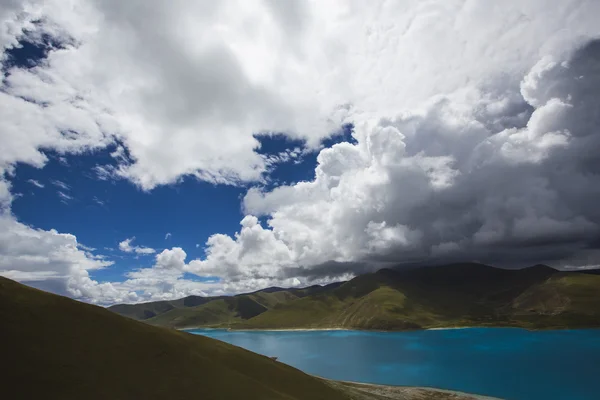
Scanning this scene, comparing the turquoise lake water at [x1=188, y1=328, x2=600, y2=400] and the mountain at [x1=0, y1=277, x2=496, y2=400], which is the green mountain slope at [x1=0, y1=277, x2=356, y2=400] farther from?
the turquoise lake water at [x1=188, y1=328, x2=600, y2=400]

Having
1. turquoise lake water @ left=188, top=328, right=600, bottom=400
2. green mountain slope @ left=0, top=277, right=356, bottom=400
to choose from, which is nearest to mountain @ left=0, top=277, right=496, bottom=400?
green mountain slope @ left=0, top=277, right=356, bottom=400

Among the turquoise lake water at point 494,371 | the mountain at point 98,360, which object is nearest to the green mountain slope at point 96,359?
the mountain at point 98,360

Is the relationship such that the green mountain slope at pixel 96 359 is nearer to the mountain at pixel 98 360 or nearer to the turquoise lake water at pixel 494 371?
the mountain at pixel 98 360

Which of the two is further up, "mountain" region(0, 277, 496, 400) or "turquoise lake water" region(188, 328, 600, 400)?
"mountain" region(0, 277, 496, 400)

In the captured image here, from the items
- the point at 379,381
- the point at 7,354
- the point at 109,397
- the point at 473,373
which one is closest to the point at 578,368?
the point at 473,373

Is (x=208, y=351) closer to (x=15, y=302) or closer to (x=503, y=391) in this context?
(x=15, y=302)

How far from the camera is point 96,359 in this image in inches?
1361

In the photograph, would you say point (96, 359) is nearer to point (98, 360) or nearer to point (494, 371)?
point (98, 360)

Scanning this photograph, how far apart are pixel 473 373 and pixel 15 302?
127 metres

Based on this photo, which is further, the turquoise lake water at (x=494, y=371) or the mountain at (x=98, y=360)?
the turquoise lake water at (x=494, y=371)

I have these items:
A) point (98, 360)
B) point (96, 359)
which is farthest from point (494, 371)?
point (96, 359)

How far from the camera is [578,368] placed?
11606 cm

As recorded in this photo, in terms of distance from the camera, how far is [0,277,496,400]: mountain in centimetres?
2977

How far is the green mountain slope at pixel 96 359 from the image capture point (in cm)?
2977
